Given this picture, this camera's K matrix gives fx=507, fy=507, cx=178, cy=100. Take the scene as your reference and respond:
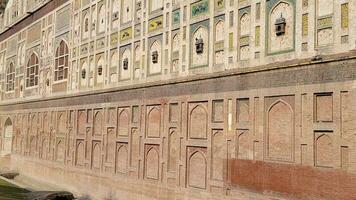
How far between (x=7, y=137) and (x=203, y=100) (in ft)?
75.2

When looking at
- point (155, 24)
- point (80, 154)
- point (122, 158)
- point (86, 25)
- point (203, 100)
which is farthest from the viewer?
point (86, 25)

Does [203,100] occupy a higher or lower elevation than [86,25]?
lower

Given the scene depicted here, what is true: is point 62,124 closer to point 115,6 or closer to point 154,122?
point 115,6

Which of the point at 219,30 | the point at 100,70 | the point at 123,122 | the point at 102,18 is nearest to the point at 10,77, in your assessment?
the point at 102,18

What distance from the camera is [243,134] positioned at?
456 inches

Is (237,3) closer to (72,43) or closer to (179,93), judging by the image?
(179,93)

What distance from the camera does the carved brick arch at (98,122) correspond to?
61.7 feet

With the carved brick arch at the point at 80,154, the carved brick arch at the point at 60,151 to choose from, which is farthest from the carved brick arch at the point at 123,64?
the carved brick arch at the point at 60,151

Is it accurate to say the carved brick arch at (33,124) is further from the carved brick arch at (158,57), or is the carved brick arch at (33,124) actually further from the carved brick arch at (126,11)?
the carved brick arch at (158,57)

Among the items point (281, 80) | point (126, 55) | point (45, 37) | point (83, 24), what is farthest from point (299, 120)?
point (45, 37)

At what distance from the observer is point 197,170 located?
13078mm

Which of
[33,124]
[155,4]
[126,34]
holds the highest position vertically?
[155,4]

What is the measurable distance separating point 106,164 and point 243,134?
7804mm

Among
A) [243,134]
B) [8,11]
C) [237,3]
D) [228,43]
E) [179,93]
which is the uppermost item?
[8,11]
